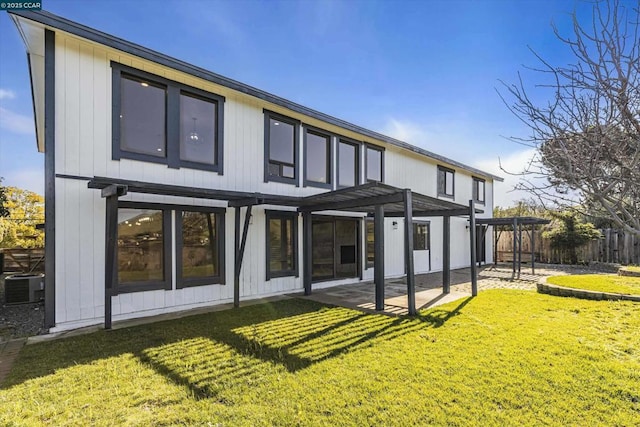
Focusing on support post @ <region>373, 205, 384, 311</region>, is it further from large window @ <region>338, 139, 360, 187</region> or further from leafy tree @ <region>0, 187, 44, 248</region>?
leafy tree @ <region>0, 187, 44, 248</region>

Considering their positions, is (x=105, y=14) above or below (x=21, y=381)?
above

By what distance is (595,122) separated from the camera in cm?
214

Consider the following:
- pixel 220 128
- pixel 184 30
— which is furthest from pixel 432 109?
pixel 184 30

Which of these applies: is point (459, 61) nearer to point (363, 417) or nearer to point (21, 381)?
Answer: point (363, 417)

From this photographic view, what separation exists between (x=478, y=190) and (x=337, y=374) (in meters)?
17.2

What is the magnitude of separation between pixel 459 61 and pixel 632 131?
311 centimetres

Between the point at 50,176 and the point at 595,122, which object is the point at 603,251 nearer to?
the point at 595,122

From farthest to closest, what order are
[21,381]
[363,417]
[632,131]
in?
[21,381]
[363,417]
[632,131]

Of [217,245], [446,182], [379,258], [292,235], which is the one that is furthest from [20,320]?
[446,182]

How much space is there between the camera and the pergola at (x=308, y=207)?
5.48 meters

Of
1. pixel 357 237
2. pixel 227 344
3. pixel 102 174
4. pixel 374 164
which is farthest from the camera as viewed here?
pixel 374 164

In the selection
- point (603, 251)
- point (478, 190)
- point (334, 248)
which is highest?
point (478, 190)

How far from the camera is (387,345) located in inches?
184

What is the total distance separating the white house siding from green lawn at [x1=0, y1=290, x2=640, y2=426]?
0.91m
